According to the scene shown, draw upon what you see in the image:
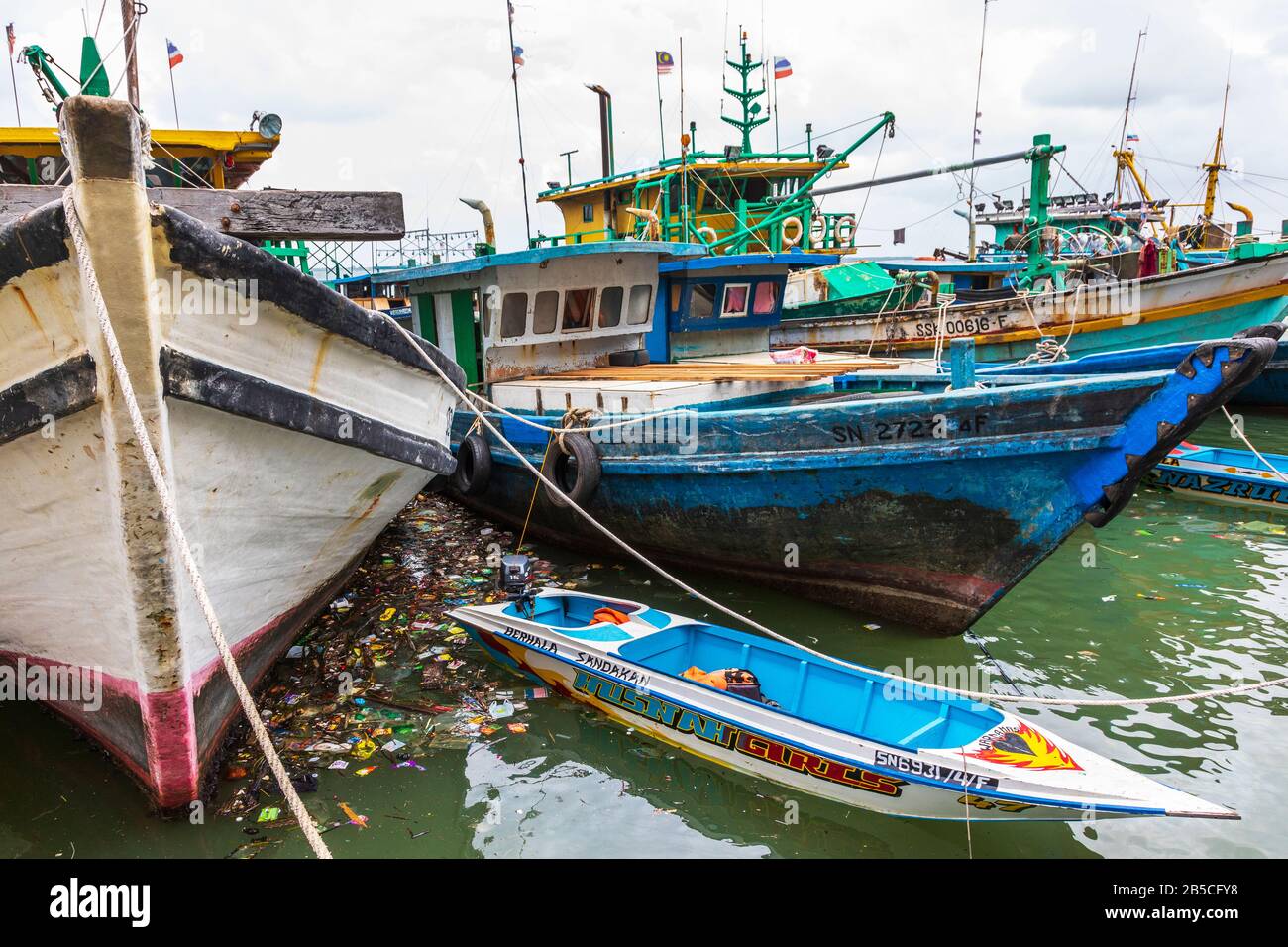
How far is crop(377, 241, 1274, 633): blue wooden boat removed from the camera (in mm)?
5617

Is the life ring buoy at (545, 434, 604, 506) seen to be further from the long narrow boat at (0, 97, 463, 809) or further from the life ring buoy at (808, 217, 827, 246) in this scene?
the life ring buoy at (808, 217, 827, 246)

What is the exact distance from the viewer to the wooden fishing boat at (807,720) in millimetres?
4008

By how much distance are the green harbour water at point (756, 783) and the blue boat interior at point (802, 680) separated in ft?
1.59

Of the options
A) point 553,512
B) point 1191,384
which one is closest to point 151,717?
point 553,512

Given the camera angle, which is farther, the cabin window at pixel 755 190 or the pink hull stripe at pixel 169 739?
the cabin window at pixel 755 190

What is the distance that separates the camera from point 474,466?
352 inches

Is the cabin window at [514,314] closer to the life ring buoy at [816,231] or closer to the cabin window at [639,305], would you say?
the cabin window at [639,305]

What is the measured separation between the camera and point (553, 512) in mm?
8719

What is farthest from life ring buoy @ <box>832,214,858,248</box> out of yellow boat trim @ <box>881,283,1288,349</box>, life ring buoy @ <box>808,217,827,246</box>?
yellow boat trim @ <box>881,283,1288,349</box>

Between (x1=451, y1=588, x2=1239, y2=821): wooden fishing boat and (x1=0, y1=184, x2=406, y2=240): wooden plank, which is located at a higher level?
(x1=0, y1=184, x2=406, y2=240): wooden plank

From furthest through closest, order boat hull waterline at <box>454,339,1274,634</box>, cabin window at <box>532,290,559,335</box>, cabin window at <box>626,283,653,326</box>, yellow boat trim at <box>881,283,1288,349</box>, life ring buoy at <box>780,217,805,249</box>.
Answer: life ring buoy at <box>780,217,805,249</box> < yellow boat trim at <box>881,283,1288,349</box> < cabin window at <box>626,283,653,326</box> < cabin window at <box>532,290,559,335</box> < boat hull waterline at <box>454,339,1274,634</box>

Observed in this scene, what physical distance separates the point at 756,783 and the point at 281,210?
4.23m

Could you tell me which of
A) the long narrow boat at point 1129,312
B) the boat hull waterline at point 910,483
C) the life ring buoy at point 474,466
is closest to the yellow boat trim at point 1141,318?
the long narrow boat at point 1129,312

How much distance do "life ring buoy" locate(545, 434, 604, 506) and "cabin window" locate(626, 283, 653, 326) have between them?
2.93 meters
